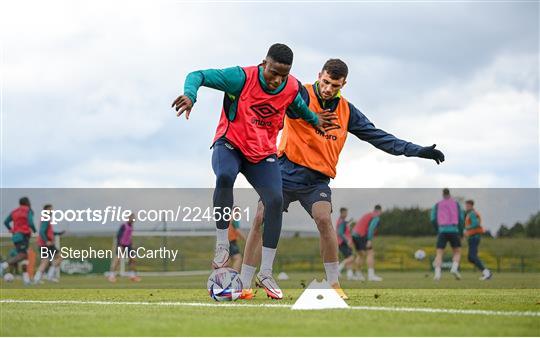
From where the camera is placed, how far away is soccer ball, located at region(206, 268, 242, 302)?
320 inches

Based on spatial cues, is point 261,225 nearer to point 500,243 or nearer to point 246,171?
point 246,171

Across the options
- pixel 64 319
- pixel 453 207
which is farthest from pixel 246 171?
pixel 453 207

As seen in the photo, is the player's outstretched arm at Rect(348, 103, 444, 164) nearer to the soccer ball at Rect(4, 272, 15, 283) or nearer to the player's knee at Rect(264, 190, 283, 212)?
the player's knee at Rect(264, 190, 283, 212)

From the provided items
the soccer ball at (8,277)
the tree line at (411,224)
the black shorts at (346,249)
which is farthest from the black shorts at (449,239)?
the tree line at (411,224)

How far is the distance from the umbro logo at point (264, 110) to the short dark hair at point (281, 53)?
0.48 metres

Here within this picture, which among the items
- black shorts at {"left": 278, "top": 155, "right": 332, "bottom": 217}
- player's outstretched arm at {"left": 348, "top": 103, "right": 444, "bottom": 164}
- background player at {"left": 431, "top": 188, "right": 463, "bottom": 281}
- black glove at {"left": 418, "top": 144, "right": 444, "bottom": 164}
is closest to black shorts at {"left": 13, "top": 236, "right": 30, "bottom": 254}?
background player at {"left": 431, "top": 188, "right": 463, "bottom": 281}

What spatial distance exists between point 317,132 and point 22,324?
443 centimetres

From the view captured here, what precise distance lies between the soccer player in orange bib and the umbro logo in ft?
2.39

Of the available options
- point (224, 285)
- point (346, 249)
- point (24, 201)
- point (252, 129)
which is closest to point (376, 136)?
point (252, 129)

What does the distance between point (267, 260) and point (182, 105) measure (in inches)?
84.2

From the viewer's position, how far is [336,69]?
9273mm

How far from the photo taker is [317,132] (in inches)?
375

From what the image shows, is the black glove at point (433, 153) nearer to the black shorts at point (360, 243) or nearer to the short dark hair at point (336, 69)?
the short dark hair at point (336, 69)

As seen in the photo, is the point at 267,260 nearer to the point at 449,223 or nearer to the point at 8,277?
the point at 449,223
